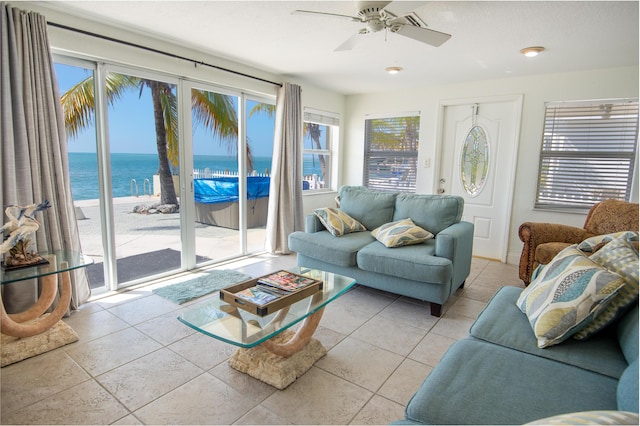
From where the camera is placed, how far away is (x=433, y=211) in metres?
3.34

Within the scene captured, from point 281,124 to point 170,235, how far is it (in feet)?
6.08

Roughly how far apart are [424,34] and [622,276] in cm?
A: 173

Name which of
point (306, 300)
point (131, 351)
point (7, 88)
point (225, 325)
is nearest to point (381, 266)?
point (306, 300)

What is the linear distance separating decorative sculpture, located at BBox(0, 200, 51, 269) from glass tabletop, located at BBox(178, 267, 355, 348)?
116 cm

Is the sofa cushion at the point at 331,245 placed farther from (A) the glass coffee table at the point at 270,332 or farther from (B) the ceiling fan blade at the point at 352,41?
(B) the ceiling fan blade at the point at 352,41

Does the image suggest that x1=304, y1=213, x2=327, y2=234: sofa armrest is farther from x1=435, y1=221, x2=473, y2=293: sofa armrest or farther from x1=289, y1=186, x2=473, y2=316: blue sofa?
x1=435, y1=221, x2=473, y2=293: sofa armrest

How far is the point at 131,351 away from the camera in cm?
220

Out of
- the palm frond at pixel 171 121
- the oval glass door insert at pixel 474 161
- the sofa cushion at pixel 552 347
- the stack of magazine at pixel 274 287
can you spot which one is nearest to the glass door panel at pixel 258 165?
the palm frond at pixel 171 121

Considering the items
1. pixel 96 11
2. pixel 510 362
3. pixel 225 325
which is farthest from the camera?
pixel 96 11

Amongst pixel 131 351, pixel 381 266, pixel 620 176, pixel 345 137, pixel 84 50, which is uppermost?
pixel 84 50

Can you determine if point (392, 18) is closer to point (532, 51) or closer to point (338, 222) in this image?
point (532, 51)

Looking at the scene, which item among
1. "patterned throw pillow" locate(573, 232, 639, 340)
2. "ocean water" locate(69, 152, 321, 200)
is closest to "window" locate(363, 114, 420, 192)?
"ocean water" locate(69, 152, 321, 200)

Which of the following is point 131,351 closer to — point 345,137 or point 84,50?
point 84,50

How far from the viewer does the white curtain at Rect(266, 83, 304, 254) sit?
14.3 feet
